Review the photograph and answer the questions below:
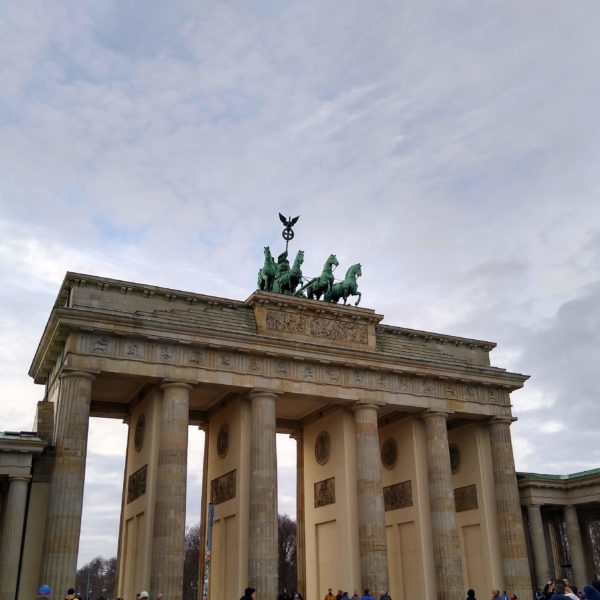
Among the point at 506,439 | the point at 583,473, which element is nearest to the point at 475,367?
the point at 506,439

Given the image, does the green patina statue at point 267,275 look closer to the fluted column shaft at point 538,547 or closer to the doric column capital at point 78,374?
the doric column capital at point 78,374

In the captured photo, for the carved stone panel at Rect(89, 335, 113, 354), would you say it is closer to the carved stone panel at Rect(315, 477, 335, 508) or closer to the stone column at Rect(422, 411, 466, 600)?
the carved stone panel at Rect(315, 477, 335, 508)

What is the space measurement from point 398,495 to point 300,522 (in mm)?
5460

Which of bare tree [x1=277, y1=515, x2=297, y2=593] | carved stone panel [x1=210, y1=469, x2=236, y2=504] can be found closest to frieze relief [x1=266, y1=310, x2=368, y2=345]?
carved stone panel [x1=210, y1=469, x2=236, y2=504]

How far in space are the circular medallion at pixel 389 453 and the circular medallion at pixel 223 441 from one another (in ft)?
30.8

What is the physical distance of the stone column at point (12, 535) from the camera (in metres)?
23.2

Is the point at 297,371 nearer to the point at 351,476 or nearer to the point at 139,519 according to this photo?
the point at 351,476

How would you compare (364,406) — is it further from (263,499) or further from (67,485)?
(67,485)

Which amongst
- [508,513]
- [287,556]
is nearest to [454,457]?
[508,513]

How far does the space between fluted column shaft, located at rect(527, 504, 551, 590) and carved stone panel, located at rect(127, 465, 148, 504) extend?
19868 mm

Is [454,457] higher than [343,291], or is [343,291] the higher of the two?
[343,291]

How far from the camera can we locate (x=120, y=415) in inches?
1305

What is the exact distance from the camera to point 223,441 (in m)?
32.0

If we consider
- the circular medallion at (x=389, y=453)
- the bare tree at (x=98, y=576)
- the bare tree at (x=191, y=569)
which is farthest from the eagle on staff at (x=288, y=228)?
the bare tree at (x=98, y=576)
